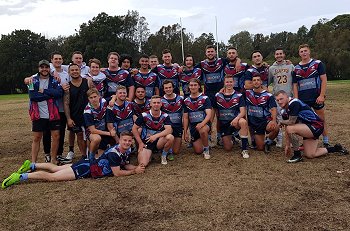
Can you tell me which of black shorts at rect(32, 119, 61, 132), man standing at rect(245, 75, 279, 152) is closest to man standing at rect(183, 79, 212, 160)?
man standing at rect(245, 75, 279, 152)

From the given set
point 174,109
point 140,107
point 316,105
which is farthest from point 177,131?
point 316,105

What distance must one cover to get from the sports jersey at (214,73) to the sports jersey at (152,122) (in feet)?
5.96

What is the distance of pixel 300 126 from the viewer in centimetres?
654

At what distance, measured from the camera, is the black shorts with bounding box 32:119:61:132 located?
6762 millimetres

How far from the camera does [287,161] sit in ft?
21.2

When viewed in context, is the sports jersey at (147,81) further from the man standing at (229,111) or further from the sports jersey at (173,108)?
the man standing at (229,111)

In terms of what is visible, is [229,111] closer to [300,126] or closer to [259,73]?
Answer: [259,73]

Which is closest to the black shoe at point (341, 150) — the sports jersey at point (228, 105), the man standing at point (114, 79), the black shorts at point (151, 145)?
the sports jersey at point (228, 105)

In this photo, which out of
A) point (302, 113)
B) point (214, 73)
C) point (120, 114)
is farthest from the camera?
point (214, 73)

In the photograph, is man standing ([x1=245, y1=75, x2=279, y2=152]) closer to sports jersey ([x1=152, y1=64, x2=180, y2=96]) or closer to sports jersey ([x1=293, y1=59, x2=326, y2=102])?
sports jersey ([x1=293, y1=59, x2=326, y2=102])

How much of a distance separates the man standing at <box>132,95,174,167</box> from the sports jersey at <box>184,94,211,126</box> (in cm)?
64

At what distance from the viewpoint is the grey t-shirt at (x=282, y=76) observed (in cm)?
780

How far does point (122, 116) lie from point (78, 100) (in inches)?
36.8

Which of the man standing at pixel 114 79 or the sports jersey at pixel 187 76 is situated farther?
the sports jersey at pixel 187 76
